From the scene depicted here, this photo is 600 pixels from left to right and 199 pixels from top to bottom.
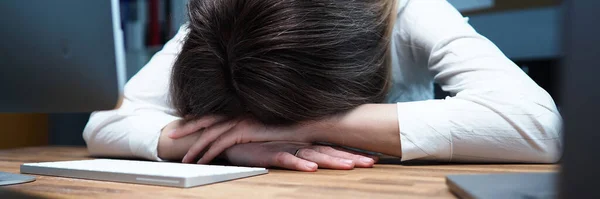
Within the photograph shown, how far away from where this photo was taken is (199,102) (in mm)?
910

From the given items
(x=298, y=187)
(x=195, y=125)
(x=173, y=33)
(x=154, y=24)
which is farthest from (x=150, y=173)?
(x=154, y=24)

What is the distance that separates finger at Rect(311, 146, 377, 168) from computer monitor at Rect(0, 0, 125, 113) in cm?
31

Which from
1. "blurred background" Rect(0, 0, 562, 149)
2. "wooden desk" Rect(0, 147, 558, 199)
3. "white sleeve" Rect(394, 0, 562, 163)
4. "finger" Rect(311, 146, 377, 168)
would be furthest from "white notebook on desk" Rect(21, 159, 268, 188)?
"blurred background" Rect(0, 0, 562, 149)

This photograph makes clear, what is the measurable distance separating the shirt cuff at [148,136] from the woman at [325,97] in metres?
0.03

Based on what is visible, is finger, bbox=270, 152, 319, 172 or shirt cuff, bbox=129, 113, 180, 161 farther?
shirt cuff, bbox=129, 113, 180, 161

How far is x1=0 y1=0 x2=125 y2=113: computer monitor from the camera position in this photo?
698 mm

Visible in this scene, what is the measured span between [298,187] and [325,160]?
0.20 metres

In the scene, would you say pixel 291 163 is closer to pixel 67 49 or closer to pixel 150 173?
pixel 150 173

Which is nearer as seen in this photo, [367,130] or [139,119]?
[367,130]

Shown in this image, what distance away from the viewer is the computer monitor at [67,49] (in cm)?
70

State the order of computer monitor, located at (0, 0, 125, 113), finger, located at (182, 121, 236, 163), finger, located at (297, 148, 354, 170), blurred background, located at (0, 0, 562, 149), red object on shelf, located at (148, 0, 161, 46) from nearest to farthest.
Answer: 1. computer monitor, located at (0, 0, 125, 113)
2. finger, located at (297, 148, 354, 170)
3. finger, located at (182, 121, 236, 163)
4. blurred background, located at (0, 0, 562, 149)
5. red object on shelf, located at (148, 0, 161, 46)

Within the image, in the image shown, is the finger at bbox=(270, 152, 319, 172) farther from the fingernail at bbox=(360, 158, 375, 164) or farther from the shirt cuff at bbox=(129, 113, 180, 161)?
the shirt cuff at bbox=(129, 113, 180, 161)

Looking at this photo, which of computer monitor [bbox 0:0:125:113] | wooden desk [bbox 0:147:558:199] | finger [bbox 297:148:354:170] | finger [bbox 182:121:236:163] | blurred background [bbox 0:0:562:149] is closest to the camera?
wooden desk [bbox 0:147:558:199]

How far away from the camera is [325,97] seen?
33.5 inches
